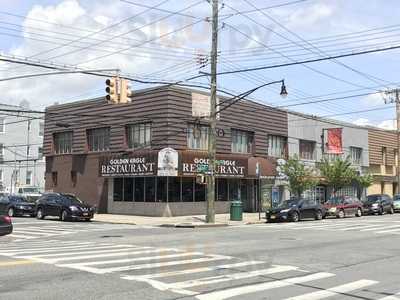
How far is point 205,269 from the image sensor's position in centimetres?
1192

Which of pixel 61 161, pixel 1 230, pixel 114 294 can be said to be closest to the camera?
pixel 114 294

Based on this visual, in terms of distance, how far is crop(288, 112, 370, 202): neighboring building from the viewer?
156ft

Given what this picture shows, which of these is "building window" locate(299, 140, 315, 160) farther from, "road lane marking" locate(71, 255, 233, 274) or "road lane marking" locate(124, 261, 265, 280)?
"road lane marking" locate(124, 261, 265, 280)

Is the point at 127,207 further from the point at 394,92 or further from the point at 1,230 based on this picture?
the point at 394,92

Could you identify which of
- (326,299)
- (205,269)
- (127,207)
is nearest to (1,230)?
(205,269)

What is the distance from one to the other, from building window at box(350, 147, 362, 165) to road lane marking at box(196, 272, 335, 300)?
4478 centimetres

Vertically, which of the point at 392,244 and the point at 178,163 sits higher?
the point at 178,163

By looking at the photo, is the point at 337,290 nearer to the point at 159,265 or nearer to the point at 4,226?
the point at 159,265

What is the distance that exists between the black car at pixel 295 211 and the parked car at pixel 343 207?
8.46ft

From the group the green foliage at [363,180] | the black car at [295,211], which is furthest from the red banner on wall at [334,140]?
the black car at [295,211]

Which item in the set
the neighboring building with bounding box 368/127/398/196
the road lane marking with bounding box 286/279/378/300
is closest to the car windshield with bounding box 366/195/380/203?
the neighboring building with bounding box 368/127/398/196

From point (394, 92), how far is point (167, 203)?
29.0 m

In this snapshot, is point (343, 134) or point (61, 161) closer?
point (61, 161)

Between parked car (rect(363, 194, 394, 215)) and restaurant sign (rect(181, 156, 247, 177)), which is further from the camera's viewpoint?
parked car (rect(363, 194, 394, 215))
